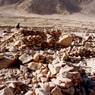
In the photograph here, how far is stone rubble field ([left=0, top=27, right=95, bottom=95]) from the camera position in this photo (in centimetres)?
574

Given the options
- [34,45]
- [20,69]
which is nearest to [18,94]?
[20,69]

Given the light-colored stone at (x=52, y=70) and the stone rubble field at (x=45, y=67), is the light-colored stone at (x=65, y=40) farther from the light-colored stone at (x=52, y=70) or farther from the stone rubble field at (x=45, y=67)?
the light-colored stone at (x=52, y=70)

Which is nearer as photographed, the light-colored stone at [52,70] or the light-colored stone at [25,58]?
the light-colored stone at [52,70]

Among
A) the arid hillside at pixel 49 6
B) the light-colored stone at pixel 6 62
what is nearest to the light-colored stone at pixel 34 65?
the light-colored stone at pixel 6 62

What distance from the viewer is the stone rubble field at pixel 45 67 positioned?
5.74 meters

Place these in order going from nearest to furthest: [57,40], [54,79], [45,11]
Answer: [54,79] < [57,40] < [45,11]

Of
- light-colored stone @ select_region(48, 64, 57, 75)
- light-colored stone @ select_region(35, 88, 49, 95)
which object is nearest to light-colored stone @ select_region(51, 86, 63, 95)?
light-colored stone @ select_region(35, 88, 49, 95)

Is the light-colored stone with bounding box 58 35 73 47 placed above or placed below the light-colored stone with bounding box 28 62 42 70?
below

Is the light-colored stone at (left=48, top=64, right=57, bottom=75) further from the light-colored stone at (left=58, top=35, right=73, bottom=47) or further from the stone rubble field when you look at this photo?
the light-colored stone at (left=58, top=35, right=73, bottom=47)

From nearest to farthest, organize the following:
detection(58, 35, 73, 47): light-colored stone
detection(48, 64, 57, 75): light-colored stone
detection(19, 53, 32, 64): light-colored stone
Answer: detection(48, 64, 57, 75): light-colored stone → detection(19, 53, 32, 64): light-colored stone → detection(58, 35, 73, 47): light-colored stone

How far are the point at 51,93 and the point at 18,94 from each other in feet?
1.84

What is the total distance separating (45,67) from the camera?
6.57 meters

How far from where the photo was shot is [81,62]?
827cm

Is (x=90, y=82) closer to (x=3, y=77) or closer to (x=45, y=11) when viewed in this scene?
(x=3, y=77)
